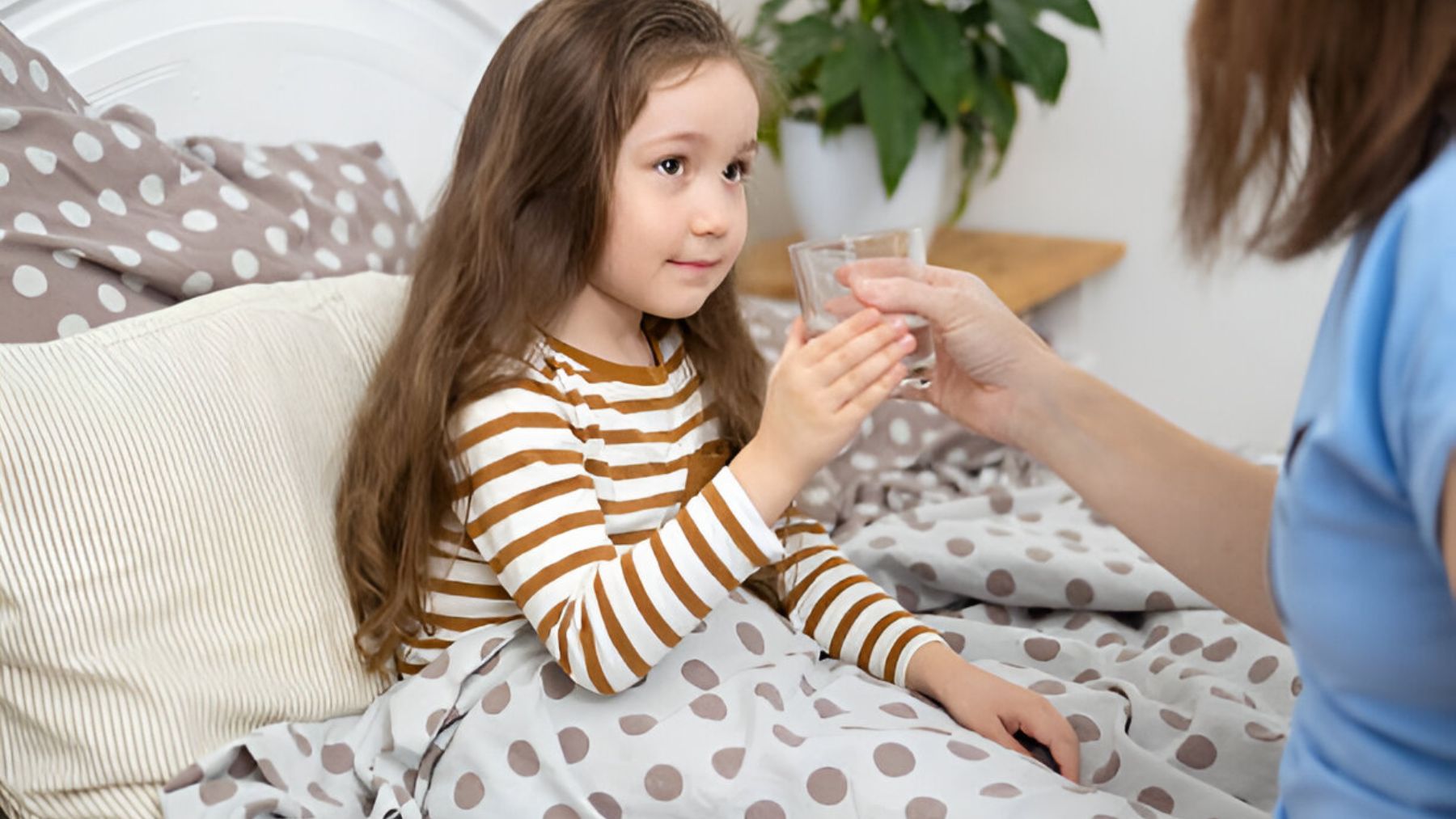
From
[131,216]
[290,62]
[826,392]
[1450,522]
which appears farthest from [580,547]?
[290,62]

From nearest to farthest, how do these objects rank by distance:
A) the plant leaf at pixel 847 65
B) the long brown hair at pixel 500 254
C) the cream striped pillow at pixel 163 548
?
the cream striped pillow at pixel 163 548
the long brown hair at pixel 500 254
the plant leaf at pixel 847 65

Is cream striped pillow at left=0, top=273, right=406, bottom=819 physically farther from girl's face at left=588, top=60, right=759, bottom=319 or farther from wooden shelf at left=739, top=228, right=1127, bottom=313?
wooden shelf at left=739, top=228, right=1127, bottom=313

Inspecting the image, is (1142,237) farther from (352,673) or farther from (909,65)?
(352,673)

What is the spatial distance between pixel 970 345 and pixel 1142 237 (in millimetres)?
1670

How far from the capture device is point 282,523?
1037 millimetres

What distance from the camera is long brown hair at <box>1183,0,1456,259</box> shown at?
0.58 m

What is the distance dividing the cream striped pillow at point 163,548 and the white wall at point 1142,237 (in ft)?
5.14

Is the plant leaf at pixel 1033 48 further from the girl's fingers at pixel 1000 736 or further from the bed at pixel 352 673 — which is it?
the girl's fingers at pixel 1000 736

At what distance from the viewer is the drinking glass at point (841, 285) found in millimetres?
970

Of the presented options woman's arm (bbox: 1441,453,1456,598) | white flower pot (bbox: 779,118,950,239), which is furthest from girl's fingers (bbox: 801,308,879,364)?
white flower pot (bbox: 779,118,950,239)

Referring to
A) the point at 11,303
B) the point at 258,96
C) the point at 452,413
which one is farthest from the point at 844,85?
the point at 11,303

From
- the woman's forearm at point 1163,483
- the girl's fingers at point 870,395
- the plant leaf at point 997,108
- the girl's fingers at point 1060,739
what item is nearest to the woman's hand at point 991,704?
the girl's fingers at point 1060,739

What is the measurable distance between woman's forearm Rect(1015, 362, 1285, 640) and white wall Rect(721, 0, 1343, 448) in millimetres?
1434

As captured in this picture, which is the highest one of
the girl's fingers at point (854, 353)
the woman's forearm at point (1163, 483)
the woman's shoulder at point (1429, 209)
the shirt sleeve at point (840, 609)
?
the woman's shoulder at point (1429, 209)
